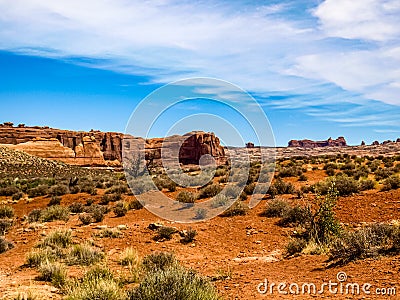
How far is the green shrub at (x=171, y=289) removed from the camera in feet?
16.2

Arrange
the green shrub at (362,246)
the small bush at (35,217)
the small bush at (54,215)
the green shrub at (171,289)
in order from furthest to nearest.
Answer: the small bush at (35,217), the small bush at (54,215), the green shrub at (362,246), the green shrub at (171,289)

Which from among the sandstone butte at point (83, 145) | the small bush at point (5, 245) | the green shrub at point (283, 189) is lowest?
the small bush at point (5, 245)

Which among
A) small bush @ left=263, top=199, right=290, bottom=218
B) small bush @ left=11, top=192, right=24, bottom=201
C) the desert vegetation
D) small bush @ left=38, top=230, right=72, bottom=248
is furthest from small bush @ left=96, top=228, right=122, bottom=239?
small bush @ left=11, top=192, right=24, bottom=201

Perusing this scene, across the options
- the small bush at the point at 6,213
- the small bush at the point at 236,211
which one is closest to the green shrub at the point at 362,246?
the small bush at the point at 236,211

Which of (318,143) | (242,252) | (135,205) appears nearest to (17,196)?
(135,205)

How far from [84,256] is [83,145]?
309 ft

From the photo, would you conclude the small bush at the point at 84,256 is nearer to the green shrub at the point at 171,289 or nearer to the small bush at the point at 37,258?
the small bush at the point at 37,258

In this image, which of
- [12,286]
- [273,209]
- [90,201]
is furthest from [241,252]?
[90,201]

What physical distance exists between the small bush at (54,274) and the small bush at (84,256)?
1135 millimetres

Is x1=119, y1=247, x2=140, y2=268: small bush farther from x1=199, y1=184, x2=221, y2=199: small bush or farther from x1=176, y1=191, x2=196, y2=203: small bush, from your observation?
x1=199, y1=184, x2=221, y2=199: small bush

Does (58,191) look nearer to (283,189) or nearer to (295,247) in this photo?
(283,189)

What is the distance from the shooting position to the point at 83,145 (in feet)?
324

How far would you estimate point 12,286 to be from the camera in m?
7.11

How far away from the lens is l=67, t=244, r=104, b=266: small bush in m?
9.12
